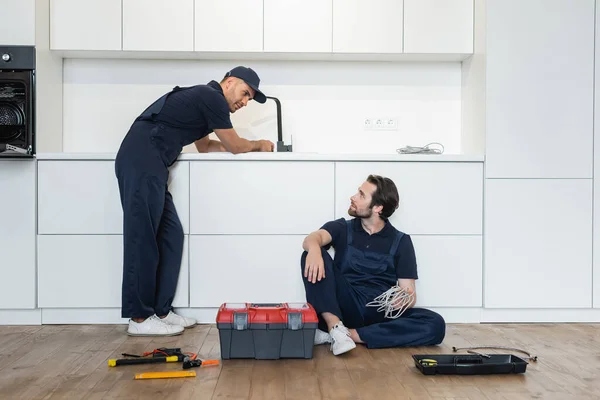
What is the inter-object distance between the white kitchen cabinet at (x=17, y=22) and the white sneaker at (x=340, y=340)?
2.21 m

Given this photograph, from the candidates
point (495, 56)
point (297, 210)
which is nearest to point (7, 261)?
point (297, 210)

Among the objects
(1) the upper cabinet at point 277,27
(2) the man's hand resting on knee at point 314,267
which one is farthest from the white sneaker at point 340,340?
(1) the upper cabinet at point 277,27

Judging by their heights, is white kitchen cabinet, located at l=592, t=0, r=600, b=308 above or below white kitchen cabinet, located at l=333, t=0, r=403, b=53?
below

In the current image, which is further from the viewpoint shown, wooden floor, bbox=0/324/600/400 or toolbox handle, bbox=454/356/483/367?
toolbox handle, bbox=454/356/483/367

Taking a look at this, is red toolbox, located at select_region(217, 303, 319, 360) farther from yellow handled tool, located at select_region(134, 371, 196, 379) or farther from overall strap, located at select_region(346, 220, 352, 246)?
overall strap, located at select_region(346, 220, 352, 246)

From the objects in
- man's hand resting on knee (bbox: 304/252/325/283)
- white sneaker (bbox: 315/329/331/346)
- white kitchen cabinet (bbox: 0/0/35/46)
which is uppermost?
white kitchen cabinet (bbox: 0/0/35/46)

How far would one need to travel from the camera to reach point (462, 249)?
360 cm

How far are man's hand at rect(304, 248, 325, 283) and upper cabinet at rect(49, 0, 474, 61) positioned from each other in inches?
57.7

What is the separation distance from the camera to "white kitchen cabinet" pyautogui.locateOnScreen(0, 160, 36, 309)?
349 centimetres

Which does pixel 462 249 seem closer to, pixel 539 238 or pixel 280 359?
pixel 539 238

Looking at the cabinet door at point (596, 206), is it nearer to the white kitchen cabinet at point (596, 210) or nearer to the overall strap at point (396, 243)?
the white kitchen cabinet at point (596, 210)

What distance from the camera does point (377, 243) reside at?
3.20m

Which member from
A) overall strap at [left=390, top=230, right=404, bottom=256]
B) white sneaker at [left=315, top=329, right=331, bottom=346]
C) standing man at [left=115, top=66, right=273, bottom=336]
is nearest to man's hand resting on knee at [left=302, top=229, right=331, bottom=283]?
white sneaker at [left=315, top=329, right=331, bottom=346]

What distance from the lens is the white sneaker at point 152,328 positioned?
10.6ft
